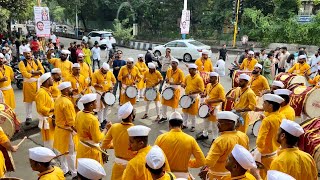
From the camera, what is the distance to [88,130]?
17.5 ft

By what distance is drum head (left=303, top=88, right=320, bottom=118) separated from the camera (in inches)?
326

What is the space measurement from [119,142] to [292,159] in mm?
2288

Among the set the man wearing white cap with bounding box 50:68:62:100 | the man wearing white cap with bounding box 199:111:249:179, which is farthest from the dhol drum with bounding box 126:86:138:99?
the man wearing white cap with bounding box 199:111:249:179

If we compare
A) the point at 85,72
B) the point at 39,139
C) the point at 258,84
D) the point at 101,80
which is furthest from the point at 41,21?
the point at 258,84

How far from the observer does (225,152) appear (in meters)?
4.46

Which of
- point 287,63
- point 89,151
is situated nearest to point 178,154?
point 89,151

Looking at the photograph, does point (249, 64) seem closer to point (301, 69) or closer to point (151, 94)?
point (301, 69)

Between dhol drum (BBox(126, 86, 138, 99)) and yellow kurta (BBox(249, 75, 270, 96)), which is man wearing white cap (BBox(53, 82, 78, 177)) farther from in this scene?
yellow kurta (BBox(249, 75, 270, 96))

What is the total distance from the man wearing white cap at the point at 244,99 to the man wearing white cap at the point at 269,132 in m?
1.63

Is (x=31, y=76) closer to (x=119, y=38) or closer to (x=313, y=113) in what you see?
(x=313, y=113)

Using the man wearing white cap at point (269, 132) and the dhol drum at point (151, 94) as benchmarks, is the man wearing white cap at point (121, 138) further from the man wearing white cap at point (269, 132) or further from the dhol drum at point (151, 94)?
the dhol drum at point (151, 94)

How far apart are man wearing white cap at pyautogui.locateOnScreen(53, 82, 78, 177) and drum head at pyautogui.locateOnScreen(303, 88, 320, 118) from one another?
5660 millimetres

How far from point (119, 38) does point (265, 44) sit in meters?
13.6

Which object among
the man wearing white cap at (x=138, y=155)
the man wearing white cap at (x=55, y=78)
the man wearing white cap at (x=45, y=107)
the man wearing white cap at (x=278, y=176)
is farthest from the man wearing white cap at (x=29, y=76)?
the man wearing white cap at (x=278, y=176)
